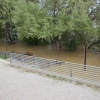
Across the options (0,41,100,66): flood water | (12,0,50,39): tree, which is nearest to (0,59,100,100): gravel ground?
(12,0,50,39): tree

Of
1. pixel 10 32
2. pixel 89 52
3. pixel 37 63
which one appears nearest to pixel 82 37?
pixel 89 52

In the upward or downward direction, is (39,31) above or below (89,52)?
above

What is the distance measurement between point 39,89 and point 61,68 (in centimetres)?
343

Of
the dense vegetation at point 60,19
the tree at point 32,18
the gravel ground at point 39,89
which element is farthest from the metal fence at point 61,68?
the tree at point 32,18

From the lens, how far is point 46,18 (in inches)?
608

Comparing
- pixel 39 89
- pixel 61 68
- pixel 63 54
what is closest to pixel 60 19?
pixel 63 54

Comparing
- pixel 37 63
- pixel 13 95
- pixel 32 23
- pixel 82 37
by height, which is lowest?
pixel 13 95

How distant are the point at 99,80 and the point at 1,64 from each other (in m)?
7.23

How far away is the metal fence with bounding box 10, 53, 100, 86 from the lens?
8.69 metres

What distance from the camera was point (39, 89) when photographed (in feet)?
26.3

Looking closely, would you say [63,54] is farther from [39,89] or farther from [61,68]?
[39,89]

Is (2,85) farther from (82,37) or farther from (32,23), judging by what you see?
(82,37)

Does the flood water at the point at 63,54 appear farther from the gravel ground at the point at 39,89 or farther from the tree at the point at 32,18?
the gravel ground at the point at 39,89

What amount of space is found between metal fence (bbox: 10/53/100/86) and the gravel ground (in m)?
0.54
